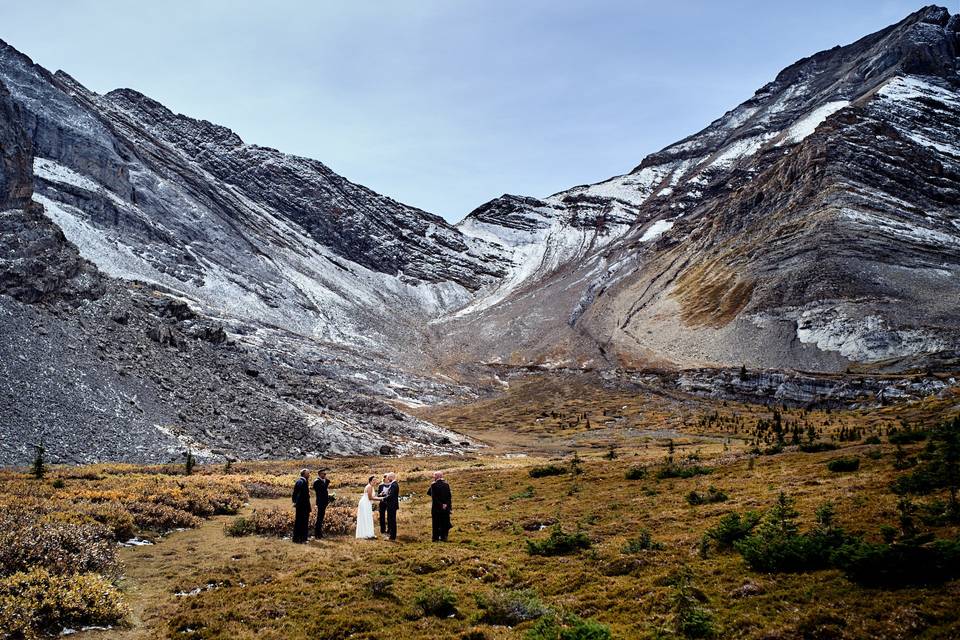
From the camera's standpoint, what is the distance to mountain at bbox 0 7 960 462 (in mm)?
45469

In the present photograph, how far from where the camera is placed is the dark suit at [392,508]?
1850cm

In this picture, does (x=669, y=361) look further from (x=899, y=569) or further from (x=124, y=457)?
(x=899, y=569)

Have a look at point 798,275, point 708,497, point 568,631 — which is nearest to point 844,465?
point 708,497

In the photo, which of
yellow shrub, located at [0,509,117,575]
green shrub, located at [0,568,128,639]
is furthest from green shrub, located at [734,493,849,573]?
yellow shrub, located at [0,509,117,575]

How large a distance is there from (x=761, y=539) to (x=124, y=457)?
1436 inches

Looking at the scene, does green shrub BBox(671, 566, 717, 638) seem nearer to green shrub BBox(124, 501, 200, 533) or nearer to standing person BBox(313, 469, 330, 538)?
standing person BBox(313, 469, 330, 538)

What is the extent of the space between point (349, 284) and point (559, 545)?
140 m

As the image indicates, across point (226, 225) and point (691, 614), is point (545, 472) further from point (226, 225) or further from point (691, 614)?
point (226, 225)

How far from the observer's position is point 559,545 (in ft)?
51.4

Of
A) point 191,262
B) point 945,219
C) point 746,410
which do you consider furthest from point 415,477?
point 945,219

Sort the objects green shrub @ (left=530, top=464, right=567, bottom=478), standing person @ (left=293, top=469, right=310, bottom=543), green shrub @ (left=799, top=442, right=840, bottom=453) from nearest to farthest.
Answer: standing person @ (left=293, top=469, right=310, bottom=543), green shrub @ (left=799, top=442, right=840, bottom=453), green shrub @ (left=530, top=464, right=567, bottom=478)

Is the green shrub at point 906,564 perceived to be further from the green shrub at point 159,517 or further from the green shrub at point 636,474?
the green shrub at point 159,517

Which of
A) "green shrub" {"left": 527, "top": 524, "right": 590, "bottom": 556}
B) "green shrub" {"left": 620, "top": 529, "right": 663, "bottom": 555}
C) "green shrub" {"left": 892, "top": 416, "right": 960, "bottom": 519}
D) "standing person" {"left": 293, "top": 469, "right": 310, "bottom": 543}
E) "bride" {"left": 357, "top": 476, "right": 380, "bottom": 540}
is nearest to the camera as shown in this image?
"green shrub" {"left": 892, "top": 416, "right": 960, "bottom": 519}

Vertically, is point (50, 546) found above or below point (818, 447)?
above
